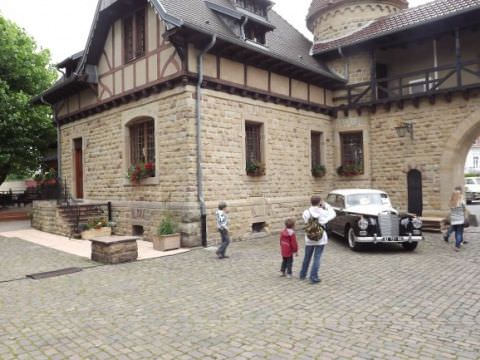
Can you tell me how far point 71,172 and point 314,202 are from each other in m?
12.7

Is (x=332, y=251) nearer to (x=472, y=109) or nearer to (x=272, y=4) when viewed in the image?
(x=472, y=109)

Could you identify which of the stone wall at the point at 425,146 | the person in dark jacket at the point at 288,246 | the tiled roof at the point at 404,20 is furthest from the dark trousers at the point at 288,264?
the tiled roof at the point at 404,20

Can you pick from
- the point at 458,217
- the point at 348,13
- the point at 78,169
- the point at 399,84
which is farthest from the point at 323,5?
the point at 78,169

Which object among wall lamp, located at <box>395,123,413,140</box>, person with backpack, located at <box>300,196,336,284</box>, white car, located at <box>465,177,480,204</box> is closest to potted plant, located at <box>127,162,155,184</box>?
person with backpack, located at <box>300,196,336,284</box>

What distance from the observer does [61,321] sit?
5250 millimetres

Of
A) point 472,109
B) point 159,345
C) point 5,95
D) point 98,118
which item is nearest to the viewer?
point 159,345

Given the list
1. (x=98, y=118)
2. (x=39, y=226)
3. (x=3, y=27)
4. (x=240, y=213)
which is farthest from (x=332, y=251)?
(x=3, y=27)

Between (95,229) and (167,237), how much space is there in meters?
3.77

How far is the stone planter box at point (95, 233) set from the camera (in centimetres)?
1295

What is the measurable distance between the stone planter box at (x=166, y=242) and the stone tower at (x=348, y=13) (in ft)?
40.4

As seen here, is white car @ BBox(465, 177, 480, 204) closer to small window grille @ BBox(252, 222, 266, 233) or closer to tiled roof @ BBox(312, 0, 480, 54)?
tiled roof @ BBox(312, 0, 480, 54)

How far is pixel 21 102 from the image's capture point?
2022 centimetres

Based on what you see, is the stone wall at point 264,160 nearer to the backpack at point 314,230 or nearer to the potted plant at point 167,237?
the potted plant at point 167,237

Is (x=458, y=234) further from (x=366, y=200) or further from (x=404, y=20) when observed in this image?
(x=404, y=20)
